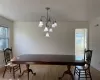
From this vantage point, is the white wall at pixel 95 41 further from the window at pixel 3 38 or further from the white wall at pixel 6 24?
the window at pixel 3 38

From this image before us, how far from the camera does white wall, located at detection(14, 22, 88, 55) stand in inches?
251

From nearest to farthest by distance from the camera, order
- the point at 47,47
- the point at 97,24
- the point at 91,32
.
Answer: the point at 97,24
the point at 91,32
the point at 47,47

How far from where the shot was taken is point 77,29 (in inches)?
256

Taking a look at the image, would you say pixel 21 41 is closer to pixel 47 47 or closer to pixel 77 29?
pixel 47 47

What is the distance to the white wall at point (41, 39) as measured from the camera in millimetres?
6383

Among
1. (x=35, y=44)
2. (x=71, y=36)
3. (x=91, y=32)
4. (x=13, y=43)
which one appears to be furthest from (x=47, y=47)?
(x=91, y=32)

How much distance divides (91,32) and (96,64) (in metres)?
1.49

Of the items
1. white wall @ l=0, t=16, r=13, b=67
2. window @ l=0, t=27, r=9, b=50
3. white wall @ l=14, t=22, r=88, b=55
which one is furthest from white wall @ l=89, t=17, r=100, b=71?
window @ l=0, t=27, r=9, b=50

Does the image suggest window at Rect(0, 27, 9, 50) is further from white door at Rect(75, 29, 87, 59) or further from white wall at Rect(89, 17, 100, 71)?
white wall at Rect(89, 17, 100, 71)

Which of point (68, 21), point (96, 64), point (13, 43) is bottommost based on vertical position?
point (96, 64)

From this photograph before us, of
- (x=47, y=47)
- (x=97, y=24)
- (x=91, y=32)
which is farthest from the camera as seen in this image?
(x=47, y=47)

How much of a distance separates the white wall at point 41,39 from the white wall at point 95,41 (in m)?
0.79

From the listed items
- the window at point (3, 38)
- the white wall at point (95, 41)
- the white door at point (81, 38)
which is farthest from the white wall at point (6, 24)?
the white wall at point (95, 41)

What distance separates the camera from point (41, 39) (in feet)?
21.2
